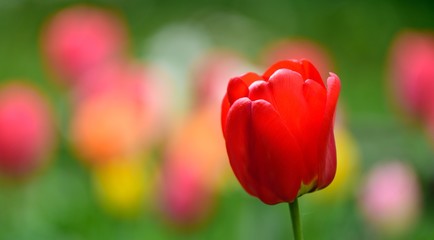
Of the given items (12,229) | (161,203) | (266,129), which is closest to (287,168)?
(266,129)

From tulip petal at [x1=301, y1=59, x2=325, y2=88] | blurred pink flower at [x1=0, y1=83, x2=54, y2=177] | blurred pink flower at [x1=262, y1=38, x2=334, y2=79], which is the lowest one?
tulip petal at [x1=301, y1=59, x2=325, y2=88]

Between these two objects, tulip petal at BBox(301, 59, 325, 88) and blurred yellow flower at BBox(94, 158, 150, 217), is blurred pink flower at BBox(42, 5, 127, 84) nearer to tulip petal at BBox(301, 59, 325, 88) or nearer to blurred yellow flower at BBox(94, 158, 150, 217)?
blurred yellow flower at BBox(94, 158, 150, 217)

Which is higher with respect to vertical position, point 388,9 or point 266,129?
point 388,9

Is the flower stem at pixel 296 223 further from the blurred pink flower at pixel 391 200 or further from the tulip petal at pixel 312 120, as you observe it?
the blurred pink flower at pixel 391 200

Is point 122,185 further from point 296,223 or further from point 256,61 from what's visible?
point 256,61

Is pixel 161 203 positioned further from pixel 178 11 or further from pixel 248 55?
pixel 178 11

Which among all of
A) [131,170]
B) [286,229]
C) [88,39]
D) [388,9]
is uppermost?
[388,9]

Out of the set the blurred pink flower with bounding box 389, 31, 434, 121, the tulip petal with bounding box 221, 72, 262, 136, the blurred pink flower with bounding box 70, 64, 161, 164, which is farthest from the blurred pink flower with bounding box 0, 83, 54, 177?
the tulip petal with bounding box 221, 72, 262, 136

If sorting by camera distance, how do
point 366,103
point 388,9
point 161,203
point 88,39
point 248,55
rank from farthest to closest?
point 388,9 < point 248,55 < point 366,103 < point 88,39 < point 161,203
